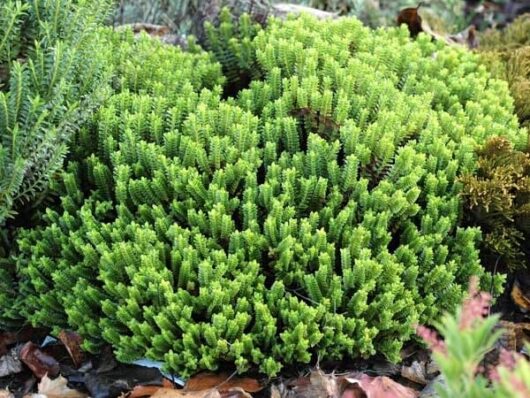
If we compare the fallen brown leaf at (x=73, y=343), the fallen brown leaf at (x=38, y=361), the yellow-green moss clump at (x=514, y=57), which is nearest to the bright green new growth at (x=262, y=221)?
the fallen brown leaf at (x=73, y=343)

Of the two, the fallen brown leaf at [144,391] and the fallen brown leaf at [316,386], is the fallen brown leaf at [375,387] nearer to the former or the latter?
the fallen brown leaf at [316,386]

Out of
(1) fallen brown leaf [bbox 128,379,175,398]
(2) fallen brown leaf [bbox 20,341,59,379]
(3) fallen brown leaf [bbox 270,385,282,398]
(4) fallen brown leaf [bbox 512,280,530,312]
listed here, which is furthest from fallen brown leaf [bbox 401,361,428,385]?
(2) fallen brown leaf [bbox 20,341,59,379]

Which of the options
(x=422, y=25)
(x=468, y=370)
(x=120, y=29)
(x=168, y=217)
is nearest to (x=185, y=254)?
(x=168, y=217)

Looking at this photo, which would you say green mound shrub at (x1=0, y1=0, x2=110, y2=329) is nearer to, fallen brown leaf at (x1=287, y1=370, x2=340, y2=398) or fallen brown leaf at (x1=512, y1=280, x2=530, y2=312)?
fallen brown leaf at (x1=287, y1=370, x2=340, y2=398)

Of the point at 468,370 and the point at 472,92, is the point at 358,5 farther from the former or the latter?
the point at 468,370

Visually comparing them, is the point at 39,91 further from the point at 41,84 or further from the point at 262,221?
the point at 262,221

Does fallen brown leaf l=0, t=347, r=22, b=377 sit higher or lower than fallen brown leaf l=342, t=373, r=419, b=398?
lower
